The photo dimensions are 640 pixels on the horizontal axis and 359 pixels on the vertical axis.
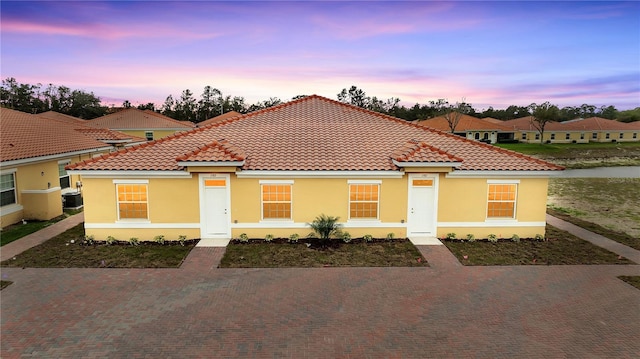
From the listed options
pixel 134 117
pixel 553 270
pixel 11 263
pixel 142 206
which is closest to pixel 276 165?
pixel 142 206

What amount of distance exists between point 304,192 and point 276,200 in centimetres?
107

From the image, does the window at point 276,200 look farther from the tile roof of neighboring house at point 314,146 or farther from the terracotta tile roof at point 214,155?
the terracotta tile roof at point 214,155

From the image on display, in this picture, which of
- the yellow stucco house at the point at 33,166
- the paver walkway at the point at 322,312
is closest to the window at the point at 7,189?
the yellow stucco house at the point at 33,166

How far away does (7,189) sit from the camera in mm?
15734

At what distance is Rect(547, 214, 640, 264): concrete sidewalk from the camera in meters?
13.0

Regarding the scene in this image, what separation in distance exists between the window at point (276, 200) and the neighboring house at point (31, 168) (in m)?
10.4

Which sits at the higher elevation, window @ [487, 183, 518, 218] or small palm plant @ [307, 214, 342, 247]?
window @ [487, 183, 518, 218]

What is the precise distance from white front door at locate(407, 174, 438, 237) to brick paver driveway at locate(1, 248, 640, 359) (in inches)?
111

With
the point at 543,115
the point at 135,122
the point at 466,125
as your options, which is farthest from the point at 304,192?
the point at 543,115

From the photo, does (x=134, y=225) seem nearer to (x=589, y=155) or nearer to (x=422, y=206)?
(x=422, y=206)

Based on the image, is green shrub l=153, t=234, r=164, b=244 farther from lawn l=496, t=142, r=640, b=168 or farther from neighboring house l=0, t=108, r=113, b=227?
lawn l=496, t=142, r=640, b=168

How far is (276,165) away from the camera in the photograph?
13797 millimetres

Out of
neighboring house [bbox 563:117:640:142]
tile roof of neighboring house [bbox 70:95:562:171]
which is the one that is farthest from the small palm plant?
neighboring house [bbox 563:117:640:142]

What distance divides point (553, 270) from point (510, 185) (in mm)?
3810
